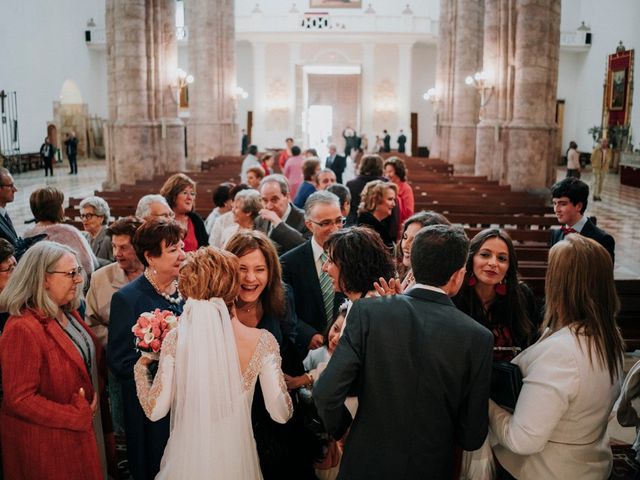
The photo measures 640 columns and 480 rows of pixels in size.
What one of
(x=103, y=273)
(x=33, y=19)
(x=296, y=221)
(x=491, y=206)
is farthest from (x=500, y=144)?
(x=33, y=19)

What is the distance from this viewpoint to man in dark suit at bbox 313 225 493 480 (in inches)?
97.3

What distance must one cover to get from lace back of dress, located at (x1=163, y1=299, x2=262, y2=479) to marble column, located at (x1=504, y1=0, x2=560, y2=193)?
11592 mm

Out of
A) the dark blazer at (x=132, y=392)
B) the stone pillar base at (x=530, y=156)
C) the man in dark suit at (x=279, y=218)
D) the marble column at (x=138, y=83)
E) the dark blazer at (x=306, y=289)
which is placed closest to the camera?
the dark blazer at (x=132, y=392)

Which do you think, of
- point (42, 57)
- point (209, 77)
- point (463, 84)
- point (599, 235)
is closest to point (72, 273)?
point (599, 235)

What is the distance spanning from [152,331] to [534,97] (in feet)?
38.2

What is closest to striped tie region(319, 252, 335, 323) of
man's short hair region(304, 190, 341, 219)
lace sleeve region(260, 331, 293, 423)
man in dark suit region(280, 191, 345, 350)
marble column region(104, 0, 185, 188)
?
man in dark suit region(280, 191, 345, 350)

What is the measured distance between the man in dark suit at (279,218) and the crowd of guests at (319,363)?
42.0 inches

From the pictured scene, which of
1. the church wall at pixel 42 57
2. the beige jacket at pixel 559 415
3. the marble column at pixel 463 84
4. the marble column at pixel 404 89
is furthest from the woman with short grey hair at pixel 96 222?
the marble column at pixel 404 89

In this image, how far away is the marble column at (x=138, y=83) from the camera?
48.1 ft

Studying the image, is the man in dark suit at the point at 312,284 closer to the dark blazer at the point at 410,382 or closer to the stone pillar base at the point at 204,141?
the dark blazer at the point at 410,382

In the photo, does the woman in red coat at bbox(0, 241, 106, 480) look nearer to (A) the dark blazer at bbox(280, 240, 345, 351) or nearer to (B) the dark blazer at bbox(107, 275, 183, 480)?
(B) the dark blazer at bbox(107, 275, 183, 480)

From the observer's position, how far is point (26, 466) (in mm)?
3156

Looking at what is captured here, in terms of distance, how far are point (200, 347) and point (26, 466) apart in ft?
3.76

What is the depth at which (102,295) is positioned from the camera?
14.1ft
